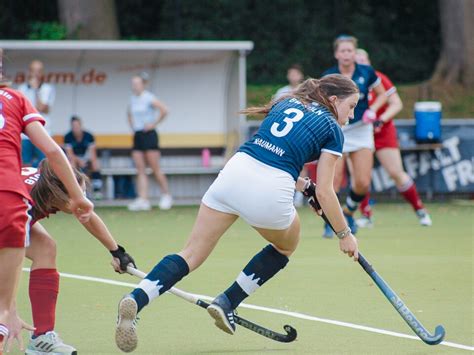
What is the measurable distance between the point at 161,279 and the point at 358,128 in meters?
5.92

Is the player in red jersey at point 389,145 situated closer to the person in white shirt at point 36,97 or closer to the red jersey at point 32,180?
the person in white shirt at point 36,97

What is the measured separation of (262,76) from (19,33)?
541 cm

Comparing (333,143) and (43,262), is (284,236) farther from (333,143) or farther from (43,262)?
(43,262)

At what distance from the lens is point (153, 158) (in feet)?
52.1

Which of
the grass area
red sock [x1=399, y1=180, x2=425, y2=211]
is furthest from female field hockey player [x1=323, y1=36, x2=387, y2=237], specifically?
the grass area

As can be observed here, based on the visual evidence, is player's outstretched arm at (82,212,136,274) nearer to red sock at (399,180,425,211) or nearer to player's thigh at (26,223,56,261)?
player's thigh at (26,223,56,261)

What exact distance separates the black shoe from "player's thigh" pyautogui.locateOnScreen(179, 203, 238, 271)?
0.25 meters

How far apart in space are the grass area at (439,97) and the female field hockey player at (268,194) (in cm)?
1740

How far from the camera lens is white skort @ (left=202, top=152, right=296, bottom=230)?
231 inches

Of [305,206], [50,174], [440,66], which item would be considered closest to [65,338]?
[50,174]

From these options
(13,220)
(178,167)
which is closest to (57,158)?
(13,220)

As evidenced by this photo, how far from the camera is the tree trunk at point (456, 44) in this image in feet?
76.4

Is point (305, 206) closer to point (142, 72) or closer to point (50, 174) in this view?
point (142, 72)

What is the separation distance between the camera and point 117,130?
17.7 meters
